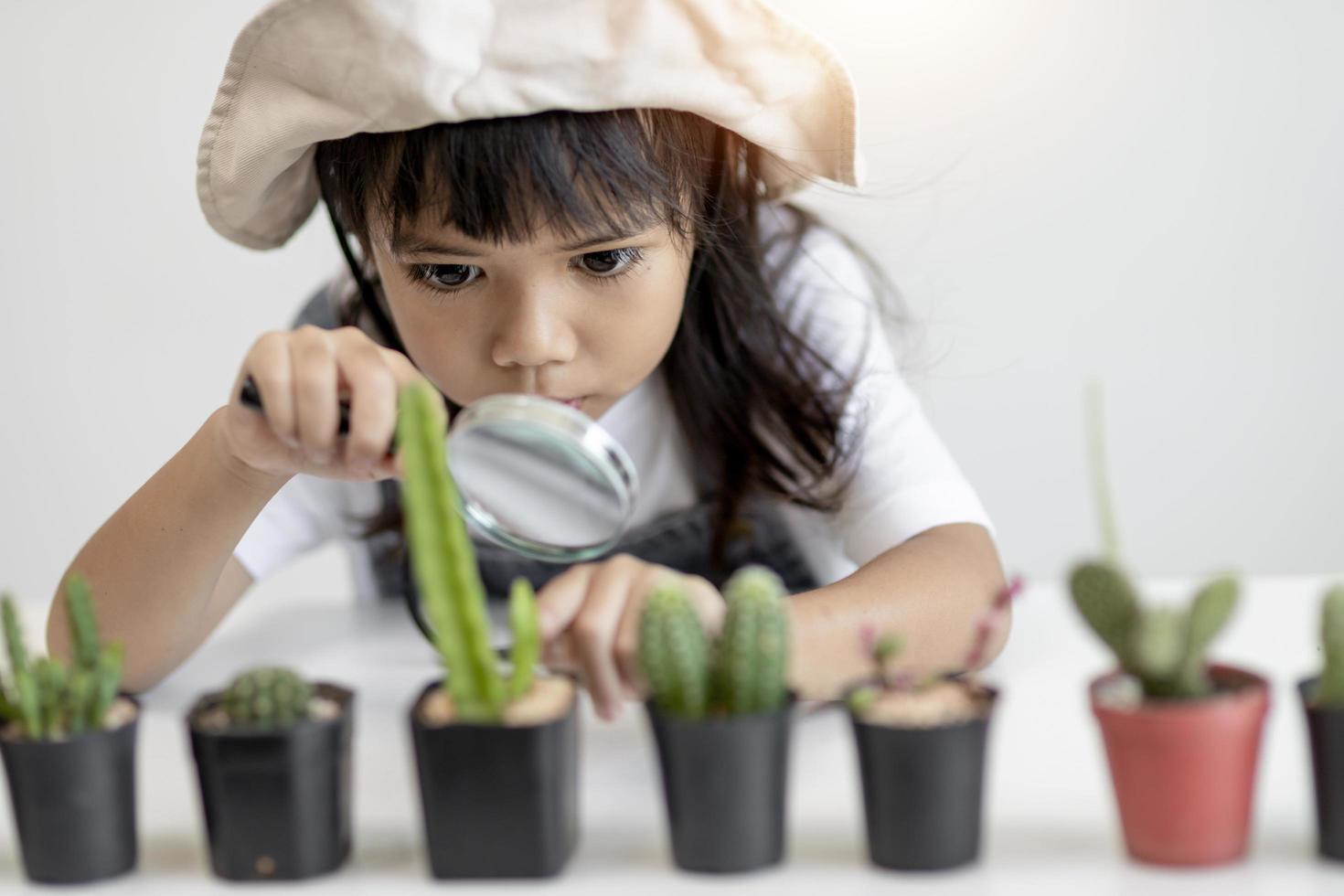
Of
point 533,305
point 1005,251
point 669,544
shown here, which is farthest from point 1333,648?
point 1005,251

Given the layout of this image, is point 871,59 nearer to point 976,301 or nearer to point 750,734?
point 976,301

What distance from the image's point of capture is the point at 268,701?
0.63 meters

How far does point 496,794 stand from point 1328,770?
35 centimetres

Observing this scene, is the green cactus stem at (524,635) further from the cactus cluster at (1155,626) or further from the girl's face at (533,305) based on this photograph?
the girl's face at (533,305)

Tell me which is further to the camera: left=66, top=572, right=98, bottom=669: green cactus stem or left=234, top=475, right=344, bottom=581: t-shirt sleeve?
left=234, top=475, right=344, bottom=581: t-shirt sleeve

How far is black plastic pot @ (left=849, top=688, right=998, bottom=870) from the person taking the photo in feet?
1.97

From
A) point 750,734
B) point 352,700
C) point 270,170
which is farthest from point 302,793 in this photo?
point 270,170

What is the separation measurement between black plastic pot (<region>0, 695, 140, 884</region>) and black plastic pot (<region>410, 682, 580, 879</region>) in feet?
0.45

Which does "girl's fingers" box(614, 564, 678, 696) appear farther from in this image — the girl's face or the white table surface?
the girl's face

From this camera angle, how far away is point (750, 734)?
0.60m

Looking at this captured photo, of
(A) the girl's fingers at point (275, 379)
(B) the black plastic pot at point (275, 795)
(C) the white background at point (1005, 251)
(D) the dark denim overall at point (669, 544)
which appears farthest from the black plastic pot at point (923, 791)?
(C) the white background at point (1005, 251)

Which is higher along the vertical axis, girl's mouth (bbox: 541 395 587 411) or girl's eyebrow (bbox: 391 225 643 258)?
girl's eyebrow (bbox: 391 225 643 258)

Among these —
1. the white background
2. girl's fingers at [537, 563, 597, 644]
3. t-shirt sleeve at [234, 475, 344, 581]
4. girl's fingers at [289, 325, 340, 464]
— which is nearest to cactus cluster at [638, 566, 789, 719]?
girl's fingers at [537, 563, 597, 644]

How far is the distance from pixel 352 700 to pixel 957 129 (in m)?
1.84
